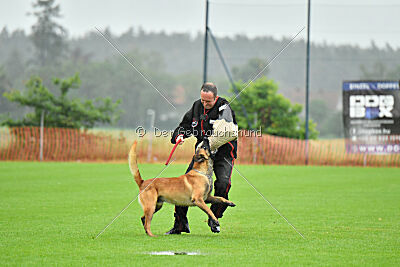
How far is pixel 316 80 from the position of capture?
174 feet

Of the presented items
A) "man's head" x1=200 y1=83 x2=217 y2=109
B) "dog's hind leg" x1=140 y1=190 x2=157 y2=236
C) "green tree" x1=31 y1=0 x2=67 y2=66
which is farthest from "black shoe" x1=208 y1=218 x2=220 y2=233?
"green tree" x1=31 y1=0 x2=67 y2=66

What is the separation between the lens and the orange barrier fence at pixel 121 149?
28.4 m

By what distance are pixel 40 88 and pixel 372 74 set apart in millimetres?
23377

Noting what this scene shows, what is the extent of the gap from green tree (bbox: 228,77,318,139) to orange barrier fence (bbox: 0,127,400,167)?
9.78ft

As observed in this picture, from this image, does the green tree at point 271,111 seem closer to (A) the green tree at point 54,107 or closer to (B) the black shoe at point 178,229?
(A) the green tree at point 54,107

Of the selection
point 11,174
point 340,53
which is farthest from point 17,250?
point 340,53

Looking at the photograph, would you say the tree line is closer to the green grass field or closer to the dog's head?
the green grass field

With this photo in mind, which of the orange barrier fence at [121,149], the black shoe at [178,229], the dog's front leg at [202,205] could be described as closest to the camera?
the dog's front leg at [202,205]

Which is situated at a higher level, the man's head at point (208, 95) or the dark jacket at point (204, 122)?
the man's head at point (208, 95)

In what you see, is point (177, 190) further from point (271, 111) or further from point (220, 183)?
point (271, 111)

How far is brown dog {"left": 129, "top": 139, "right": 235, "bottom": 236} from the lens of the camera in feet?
25.4

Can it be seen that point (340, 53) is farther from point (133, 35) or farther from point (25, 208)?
point (133, 35)

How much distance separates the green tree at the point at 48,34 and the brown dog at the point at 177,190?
51291 mm

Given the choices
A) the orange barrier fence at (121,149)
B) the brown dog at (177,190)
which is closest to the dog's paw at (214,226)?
the brown dog at (177,190)
